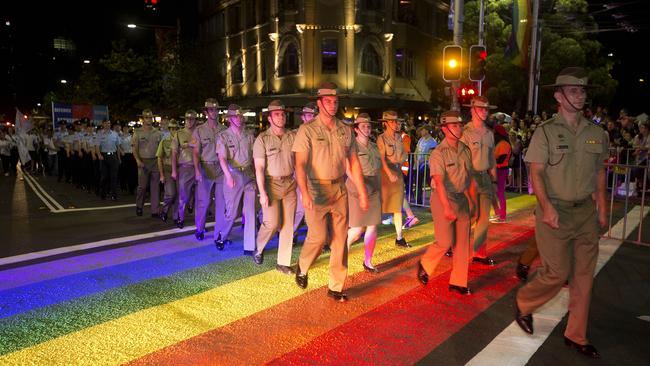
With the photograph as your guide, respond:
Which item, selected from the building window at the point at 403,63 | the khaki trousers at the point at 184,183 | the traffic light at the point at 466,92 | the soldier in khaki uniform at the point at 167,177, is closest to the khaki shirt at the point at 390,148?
the khaki trousers at the point at 184,183

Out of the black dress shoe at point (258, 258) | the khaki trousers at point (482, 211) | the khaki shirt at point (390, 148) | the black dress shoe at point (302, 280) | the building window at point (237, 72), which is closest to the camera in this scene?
the black dress shoe at point (302, 280)

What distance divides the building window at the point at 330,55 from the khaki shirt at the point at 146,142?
2292cm

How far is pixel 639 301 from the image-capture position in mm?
5824

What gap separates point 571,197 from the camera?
4.47 meters

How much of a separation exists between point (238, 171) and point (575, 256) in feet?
15.3

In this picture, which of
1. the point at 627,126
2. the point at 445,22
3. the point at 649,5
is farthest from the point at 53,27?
the point at 627,126

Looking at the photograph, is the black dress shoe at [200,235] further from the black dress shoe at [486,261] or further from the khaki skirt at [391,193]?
the black dress shoe at [486,261]

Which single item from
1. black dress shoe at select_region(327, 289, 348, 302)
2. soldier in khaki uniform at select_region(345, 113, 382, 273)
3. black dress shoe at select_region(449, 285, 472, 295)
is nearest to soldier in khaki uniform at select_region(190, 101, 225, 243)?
soldier in khaki uniform at select_region(345, 113, 382, 273)

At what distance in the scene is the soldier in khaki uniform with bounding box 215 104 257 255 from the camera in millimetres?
7605

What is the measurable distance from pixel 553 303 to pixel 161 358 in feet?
12.7

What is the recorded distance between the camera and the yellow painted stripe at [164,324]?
14.2ft

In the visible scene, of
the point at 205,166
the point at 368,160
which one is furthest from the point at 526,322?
the point at 205,166

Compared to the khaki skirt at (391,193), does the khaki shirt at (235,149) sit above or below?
above

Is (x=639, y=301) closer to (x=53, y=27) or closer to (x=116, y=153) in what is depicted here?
(x=116, y=153)
